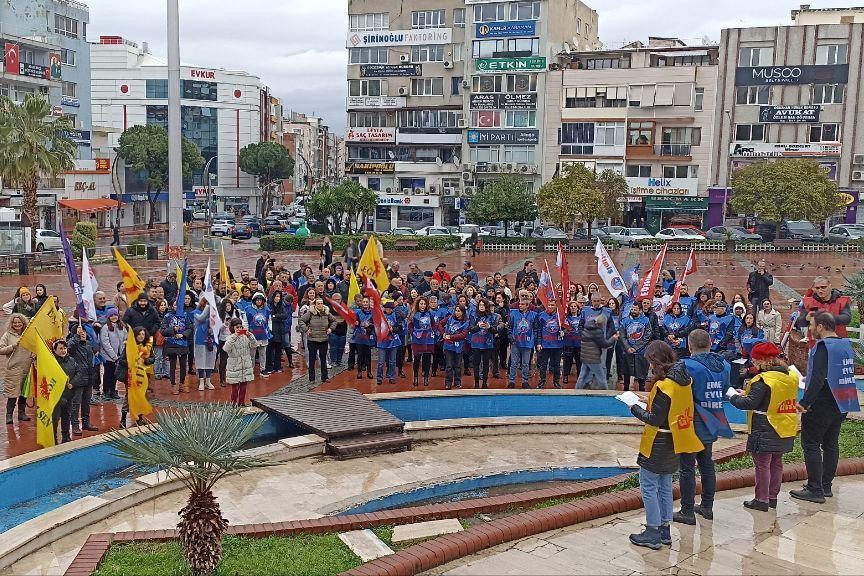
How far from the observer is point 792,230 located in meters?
51.6

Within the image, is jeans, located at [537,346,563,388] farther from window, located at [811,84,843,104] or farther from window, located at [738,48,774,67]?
window, located at [811,84,843,104]

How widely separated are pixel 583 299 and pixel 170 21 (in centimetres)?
1065

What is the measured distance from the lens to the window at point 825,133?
55344mm

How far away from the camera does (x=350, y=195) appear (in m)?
44.4

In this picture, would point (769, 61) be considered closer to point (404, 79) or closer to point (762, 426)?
point (404, 79)

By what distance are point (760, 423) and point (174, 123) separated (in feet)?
50.5

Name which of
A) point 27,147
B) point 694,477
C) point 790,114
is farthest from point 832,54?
point 694,477

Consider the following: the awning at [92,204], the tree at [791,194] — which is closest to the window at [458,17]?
the tree at [791,194]

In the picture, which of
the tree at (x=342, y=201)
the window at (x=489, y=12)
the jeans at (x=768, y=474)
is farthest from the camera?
the window at (x=489, y=12)

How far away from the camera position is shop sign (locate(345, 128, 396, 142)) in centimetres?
6206

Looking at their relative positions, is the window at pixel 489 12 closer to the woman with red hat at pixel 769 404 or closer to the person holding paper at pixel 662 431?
the woman with red hat at pixel 769 404

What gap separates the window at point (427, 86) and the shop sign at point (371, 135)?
120 inches

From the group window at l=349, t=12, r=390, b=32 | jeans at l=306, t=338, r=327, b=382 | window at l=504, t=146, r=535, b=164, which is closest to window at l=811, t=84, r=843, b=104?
window at l=504, t=146, r=535, b=164

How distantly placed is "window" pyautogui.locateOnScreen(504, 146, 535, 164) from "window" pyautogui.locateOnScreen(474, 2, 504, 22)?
8.25 m
